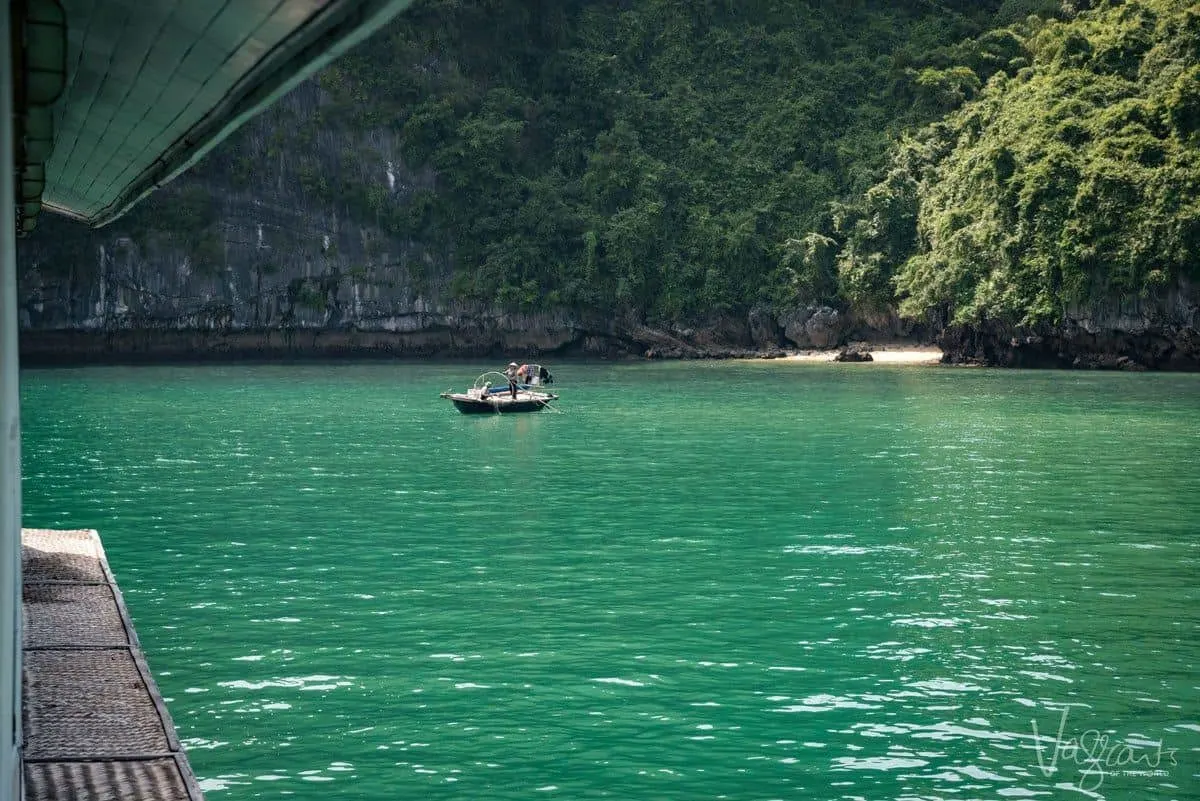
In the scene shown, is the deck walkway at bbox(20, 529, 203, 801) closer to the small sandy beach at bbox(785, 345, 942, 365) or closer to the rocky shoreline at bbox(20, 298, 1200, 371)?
the rocky shoreline at bbox(20, 298, 1200, 371)

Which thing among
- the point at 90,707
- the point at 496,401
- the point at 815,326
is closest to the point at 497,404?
the point at 496,401

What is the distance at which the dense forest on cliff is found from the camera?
52.2 m

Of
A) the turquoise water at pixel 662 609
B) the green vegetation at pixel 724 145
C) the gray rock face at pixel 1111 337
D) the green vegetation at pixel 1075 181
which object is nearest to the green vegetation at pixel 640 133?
the green vegetation at pixel 724 145

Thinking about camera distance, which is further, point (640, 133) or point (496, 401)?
point (640, 133)

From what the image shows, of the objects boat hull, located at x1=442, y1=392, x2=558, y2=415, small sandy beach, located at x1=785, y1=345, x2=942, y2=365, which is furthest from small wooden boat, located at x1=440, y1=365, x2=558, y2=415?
small sandy beach, located at x1=785, y1=345, x2=942, y2=365

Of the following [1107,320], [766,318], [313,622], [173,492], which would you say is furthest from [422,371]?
[313,622]

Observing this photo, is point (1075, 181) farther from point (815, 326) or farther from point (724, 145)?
point (724, 145)

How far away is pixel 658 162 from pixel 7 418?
65.4 m

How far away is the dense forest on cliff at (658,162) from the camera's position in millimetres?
52156

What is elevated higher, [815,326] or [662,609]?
[815,326]

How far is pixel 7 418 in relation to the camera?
3.02 metres

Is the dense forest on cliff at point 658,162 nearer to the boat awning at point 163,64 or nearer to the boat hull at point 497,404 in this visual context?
the boat hull at point 497,404

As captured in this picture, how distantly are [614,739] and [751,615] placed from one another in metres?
3.18

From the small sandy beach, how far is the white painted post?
2126 inches
